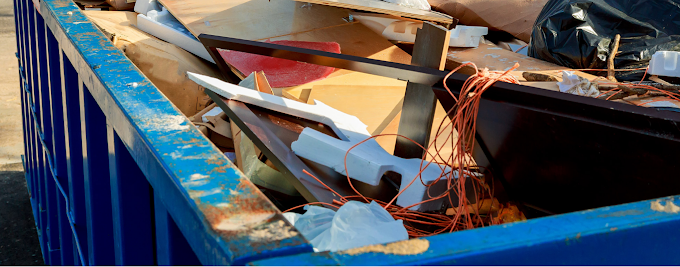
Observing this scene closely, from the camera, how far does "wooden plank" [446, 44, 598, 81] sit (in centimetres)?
263

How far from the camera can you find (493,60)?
113 inches

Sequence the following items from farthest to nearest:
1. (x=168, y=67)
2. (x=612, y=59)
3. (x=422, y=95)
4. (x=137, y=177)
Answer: (x=168, y=67) → (x=612, y=59) → (x=422, y=95) → (x=137, y=177)

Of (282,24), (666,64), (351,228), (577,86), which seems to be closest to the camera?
(351,228)

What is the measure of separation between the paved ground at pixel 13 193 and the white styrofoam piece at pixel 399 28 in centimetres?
217

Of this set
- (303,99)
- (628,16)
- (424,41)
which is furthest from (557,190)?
(628,16)

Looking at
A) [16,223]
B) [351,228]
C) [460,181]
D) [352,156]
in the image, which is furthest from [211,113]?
[16,223]

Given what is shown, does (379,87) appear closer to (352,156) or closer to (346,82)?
(346,82)

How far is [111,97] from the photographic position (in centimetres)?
98

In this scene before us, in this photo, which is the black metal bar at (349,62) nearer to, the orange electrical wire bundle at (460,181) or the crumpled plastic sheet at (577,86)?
the orange electrical wire bundle at (460,181)

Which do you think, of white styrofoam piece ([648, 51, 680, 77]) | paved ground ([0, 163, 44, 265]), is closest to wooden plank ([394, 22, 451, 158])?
white styrofoam piece ([648, 51, 680, 77])

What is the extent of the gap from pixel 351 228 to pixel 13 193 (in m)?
2.93

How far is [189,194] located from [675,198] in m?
0.68

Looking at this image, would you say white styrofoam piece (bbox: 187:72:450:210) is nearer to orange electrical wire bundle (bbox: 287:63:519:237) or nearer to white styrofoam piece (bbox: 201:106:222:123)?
orange electrical wire bundle (bbox: 287:63:519:237)

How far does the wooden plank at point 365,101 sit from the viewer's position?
2496 mm
